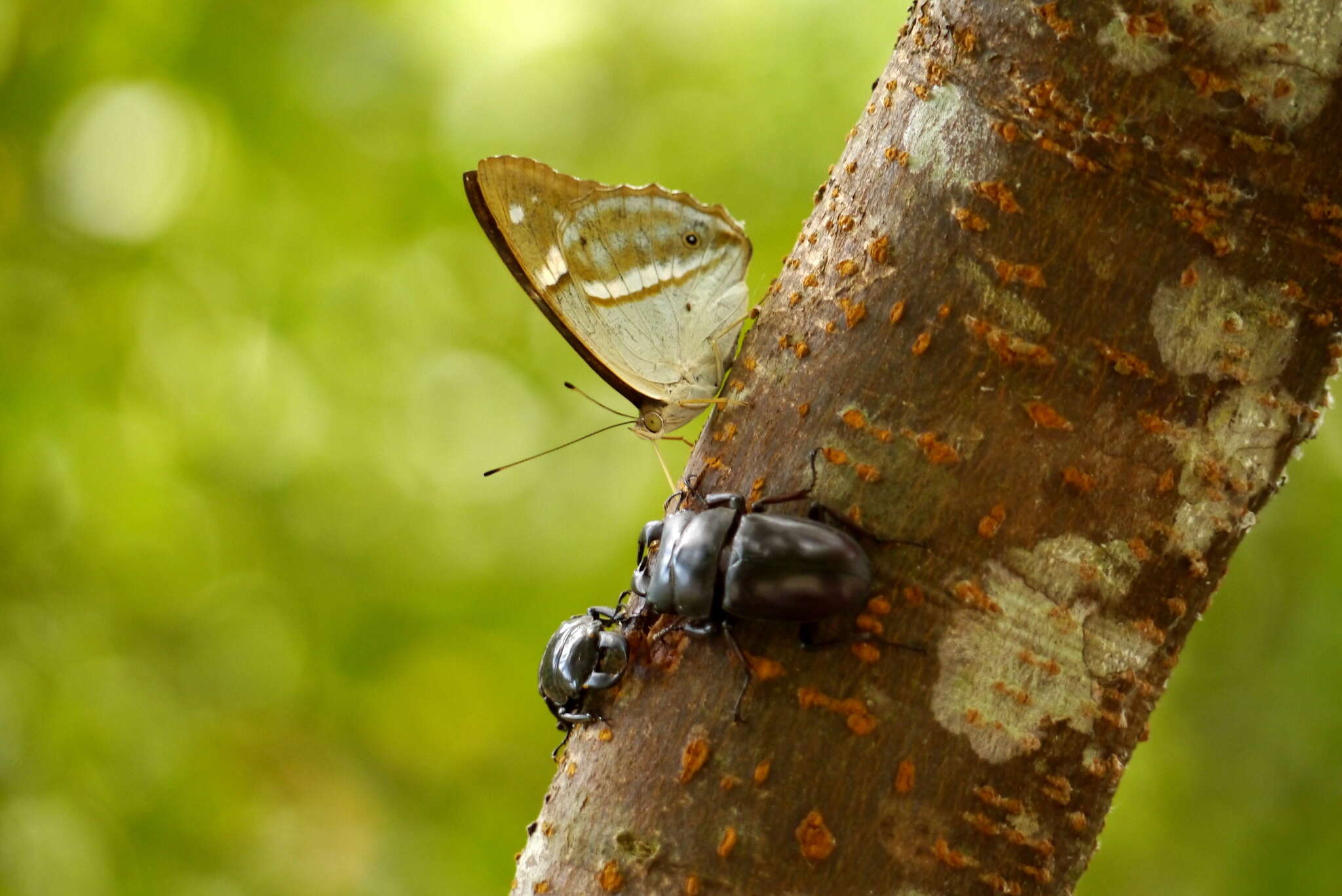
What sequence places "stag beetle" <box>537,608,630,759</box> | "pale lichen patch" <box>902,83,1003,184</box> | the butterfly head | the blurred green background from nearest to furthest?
"pale lichen patch" <box>902,83,1003,184</box>
"stag beetle" <box>537,608,630,759</box>
the butterfly head
the blurred green background

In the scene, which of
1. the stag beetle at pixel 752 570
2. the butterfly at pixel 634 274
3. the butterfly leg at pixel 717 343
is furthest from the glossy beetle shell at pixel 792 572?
the butterfly leg at pixel 717 343

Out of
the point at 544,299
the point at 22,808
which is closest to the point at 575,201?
the point at 544,299

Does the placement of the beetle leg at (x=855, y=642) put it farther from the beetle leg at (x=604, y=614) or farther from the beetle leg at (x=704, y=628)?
the beetle leg at (x=604, y=614)

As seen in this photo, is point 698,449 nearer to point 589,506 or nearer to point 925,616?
point 925,616

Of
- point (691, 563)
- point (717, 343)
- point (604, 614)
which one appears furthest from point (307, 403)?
point (691, 563)

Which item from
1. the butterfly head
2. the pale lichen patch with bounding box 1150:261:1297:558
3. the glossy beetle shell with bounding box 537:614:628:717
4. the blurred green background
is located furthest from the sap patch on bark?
the blurred green background

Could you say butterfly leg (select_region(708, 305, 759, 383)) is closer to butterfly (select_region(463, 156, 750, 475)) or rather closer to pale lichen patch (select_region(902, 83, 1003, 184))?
butterfly (select_region(463, 156, 750, 475))
